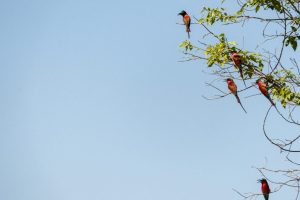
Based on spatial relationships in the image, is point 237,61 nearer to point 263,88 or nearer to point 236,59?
point 236,59

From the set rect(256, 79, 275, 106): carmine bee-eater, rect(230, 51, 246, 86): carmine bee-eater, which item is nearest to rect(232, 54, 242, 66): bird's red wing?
rect(230, 51, 246, 86): carmine bee-eater

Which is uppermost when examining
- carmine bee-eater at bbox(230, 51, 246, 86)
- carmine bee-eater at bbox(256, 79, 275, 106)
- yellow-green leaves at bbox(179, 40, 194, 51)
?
yellow-green leaves at bbox(179, 40, 194, 51)

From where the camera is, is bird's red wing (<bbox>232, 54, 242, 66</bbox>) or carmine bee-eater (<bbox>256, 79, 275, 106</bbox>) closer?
carmine bee-eater (<bbox>256, 79, 275, 106</bbox>)

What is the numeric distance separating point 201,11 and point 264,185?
11.7 feet

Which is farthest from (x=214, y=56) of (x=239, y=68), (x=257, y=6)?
(x=257, y=6)

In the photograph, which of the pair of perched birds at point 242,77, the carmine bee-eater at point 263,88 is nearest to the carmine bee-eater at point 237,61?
the pair of perched birds at point 242,77

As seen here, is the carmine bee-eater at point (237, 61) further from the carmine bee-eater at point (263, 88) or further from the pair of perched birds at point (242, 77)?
the carmine bee-eater at point (263, 88)

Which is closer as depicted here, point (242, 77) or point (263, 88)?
point (263, 88)

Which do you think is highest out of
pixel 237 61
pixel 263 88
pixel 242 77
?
pixel 237 61

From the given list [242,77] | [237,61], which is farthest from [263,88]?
[237,61]

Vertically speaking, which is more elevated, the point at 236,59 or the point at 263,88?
the point at 236,59

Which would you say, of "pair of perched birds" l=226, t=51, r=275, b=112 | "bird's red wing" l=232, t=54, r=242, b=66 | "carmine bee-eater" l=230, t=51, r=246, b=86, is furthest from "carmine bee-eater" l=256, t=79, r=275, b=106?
"bird's red wing" l=232, t=54, r=242, b=66

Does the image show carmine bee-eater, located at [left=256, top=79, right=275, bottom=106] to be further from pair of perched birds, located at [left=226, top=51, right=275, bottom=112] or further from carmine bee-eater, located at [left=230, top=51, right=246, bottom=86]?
carmine bee-eater, located at [left=230, top=51, right=246, bottom=86]

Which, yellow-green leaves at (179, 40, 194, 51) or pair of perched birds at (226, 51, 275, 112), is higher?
yellow-green leaves at (179, 40, 194, 51)
